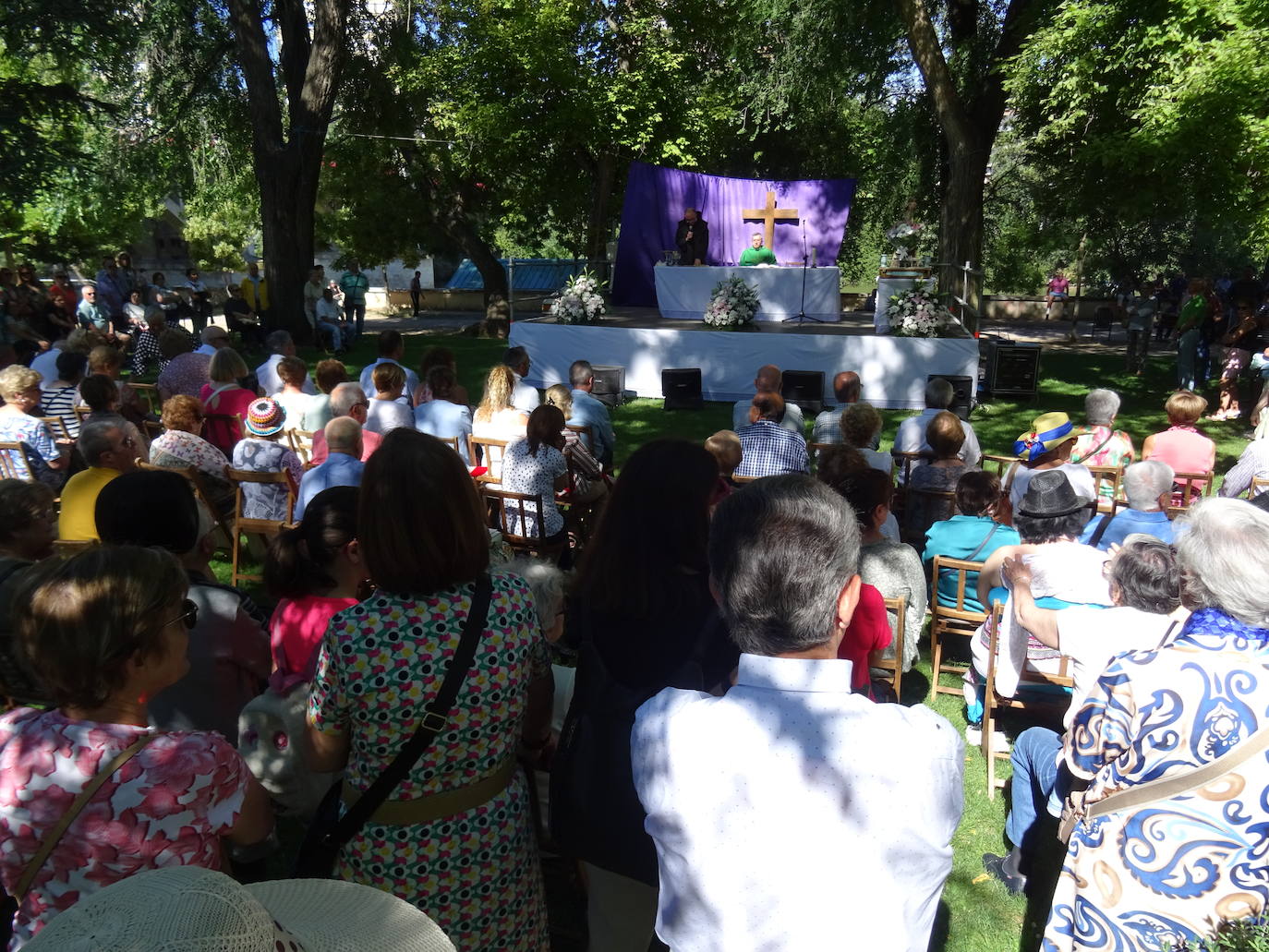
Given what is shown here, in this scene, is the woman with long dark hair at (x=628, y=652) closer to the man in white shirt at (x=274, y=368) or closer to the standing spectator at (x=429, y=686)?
the standing spectator at (x=429, y=686)

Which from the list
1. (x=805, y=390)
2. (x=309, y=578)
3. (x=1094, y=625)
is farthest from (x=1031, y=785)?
(x=805, y=390)

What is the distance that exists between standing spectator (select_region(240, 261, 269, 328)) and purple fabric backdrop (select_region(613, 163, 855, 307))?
6740 mm

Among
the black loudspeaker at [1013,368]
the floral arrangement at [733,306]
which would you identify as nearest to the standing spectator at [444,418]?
the floral arrangement at [733,306]

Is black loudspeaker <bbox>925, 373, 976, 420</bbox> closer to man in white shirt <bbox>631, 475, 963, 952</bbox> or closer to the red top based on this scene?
the red top

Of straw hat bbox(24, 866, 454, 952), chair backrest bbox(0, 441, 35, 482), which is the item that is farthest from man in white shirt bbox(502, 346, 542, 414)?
straw hat bbox(24, 866, 454, 952)

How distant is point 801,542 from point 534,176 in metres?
18.9

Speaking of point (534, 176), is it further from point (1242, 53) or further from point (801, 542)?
point (801, 542)

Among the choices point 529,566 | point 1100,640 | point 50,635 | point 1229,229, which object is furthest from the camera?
point 1229,229

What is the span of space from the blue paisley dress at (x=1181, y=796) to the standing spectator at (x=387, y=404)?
15.9 ft

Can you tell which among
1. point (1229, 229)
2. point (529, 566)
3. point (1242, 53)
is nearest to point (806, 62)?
point (1242, 53)

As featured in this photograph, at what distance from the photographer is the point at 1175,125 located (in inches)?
337

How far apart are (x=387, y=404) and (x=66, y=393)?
243 cm

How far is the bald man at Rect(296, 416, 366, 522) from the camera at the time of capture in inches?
175

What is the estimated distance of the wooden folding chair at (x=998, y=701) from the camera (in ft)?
11.7
